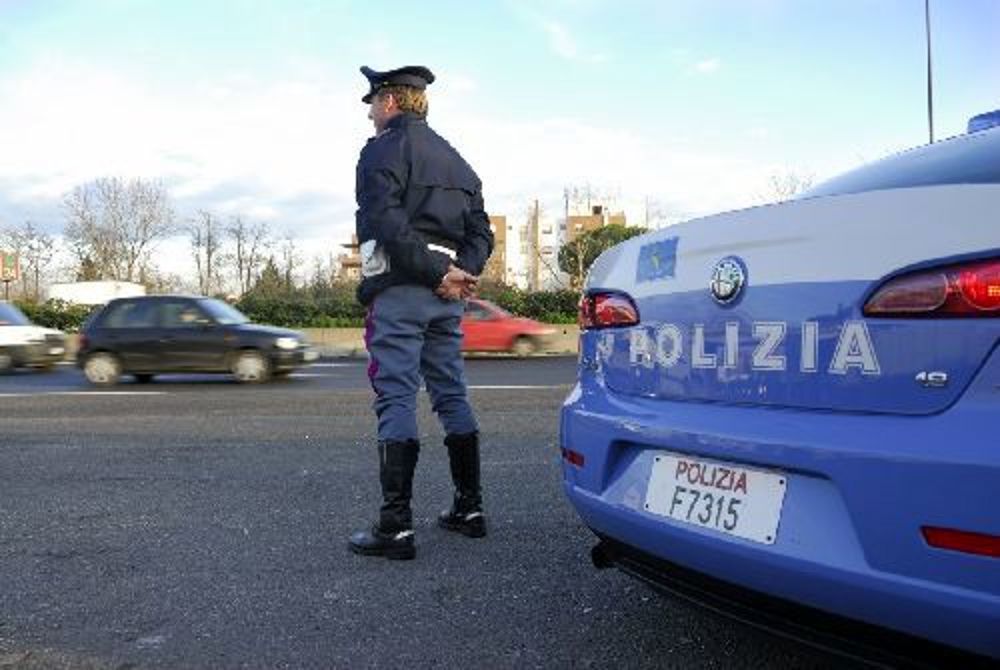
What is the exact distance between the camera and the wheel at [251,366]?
47.5ft

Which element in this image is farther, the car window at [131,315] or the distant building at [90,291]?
the distant building at [90,291]

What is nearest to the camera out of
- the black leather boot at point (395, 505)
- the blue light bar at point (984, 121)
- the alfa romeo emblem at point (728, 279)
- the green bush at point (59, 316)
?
the alfa romeo emblem at point (728, 279)

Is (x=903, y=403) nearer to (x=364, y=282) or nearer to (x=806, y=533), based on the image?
(x=806, y=533)

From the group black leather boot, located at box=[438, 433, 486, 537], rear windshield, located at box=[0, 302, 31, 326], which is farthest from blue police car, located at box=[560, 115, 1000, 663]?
rear windshield, located at box=[0, 302, 31, 326]

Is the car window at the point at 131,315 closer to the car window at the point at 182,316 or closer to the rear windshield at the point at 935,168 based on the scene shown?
the car window at the point at 182,316

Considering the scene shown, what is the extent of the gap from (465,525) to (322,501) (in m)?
1.03

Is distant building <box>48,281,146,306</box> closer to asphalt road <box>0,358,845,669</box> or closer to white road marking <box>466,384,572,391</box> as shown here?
white road marking <box>466,384,572,391</box>

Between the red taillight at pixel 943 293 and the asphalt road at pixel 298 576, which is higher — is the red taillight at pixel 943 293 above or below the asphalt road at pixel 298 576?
above

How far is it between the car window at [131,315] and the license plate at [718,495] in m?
13.6

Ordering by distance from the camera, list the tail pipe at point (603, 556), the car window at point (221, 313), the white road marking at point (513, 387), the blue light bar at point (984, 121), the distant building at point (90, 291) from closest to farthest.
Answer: the tail pipe at point (603, 556), the blue light bar at point (984, 121), the white road marking at point (513, 387), the car window at point (221, 313), the distant building at point (90, 291)

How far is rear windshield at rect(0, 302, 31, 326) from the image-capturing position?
56.8ft

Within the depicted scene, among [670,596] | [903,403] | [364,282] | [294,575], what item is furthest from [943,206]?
[294,575]

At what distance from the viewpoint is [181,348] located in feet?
47.5

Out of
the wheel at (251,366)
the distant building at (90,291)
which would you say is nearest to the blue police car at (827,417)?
the wheel at (251,366)
